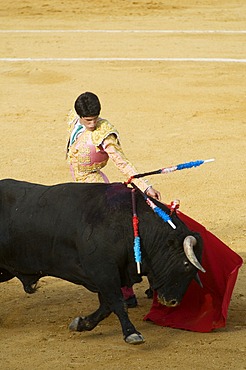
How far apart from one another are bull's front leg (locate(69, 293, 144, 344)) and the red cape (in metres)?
0.47

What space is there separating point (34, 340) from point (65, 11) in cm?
1369

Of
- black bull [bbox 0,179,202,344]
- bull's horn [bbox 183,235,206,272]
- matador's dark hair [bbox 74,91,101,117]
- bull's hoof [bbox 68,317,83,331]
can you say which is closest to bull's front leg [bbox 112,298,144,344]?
black bull [bbox 0,179,202,344]

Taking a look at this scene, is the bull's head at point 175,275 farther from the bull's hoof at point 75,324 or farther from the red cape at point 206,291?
the bull's hoof at point 75,324

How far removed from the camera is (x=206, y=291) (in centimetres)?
716

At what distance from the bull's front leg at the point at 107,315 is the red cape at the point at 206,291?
0.47 m

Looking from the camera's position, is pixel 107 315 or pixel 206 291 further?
pixel 206 291

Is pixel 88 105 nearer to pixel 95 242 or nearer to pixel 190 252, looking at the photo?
pixel 95 242

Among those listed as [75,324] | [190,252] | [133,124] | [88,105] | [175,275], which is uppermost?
[88,105]

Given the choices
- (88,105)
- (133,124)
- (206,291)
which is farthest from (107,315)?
(133,124)

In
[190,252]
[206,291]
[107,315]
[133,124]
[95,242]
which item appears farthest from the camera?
[133,124]

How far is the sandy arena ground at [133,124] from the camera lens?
6543 mm

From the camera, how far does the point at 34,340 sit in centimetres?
673

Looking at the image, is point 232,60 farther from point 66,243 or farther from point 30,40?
point 66,243

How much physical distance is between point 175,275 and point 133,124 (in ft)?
20.7
